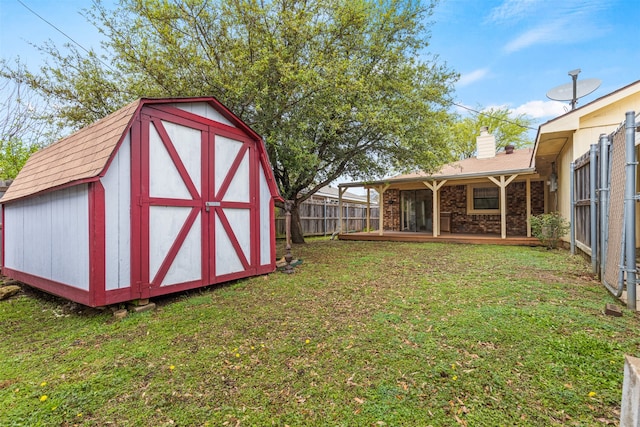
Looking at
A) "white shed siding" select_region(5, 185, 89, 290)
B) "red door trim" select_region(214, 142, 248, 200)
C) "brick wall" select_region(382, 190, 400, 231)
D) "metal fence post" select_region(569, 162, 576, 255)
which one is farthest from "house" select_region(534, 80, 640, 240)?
"white shed siding" select_region(5, 185, 89, 290)

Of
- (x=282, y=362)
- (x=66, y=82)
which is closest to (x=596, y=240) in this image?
(x=282, y=362)

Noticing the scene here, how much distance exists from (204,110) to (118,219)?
2.21 metres

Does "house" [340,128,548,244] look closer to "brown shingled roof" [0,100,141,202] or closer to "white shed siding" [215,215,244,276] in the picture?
"white shed siding" [215,215,244,276]

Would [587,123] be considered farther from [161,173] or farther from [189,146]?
[161,173]

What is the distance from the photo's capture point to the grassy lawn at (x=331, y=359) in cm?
195

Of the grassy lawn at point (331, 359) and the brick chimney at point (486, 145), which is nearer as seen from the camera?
the grassy lawn at point (331, 359)

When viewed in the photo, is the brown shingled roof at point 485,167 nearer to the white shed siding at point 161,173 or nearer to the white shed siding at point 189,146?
the white shed siding at point 189,146

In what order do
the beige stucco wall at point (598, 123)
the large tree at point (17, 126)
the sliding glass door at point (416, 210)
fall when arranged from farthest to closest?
the sliding glass door at point (416, 210), the large tree at point (17, 126), the beige stucco wall at point (598, 123)

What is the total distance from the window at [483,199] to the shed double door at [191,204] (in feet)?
32.1

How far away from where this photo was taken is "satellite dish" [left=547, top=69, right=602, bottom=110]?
8.74 meters

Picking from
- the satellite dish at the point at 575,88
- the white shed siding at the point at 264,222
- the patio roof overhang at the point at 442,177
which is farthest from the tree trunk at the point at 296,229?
the satellite dish at the point at 575,88

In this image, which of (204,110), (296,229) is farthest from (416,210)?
(204,110)

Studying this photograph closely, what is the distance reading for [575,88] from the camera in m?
8.90

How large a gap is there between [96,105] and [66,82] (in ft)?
2.64
